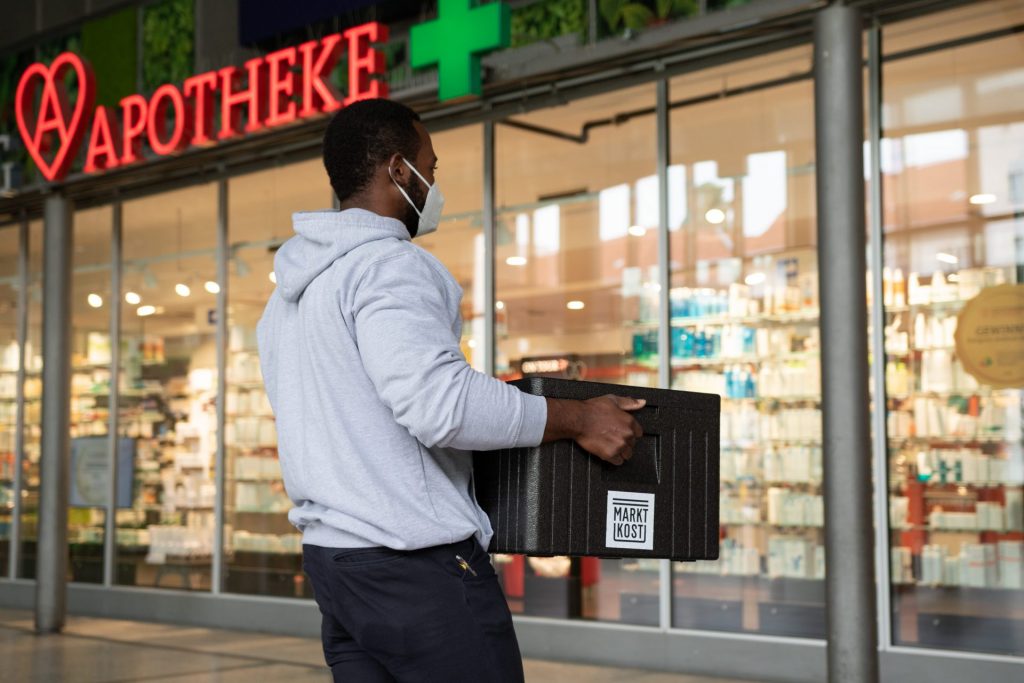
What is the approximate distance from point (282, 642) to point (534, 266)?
3.18 meters

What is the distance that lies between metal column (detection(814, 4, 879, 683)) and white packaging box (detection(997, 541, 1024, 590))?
54.3 inches

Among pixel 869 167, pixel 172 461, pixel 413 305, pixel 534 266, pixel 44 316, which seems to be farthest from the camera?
pixel 172 461

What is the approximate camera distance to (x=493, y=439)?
2090mm

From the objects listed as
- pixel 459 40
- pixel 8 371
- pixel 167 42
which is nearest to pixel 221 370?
pixel 167 42

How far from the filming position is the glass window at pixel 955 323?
280 inches

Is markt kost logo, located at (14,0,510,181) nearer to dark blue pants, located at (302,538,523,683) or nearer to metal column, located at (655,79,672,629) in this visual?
metal column, located at (655,79,672,629)

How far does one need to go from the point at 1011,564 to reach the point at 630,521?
18.5ft

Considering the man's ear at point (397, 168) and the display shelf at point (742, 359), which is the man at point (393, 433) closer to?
the man's ear at point (397, 168)

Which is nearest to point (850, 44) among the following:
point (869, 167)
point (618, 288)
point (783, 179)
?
point (869, 167)

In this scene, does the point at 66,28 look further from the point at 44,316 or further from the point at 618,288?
the point at 618,288

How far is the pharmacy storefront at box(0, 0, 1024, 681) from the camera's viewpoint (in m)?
7.21

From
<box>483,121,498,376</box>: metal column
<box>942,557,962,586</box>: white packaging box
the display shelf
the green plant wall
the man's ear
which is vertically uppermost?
the green plant wall

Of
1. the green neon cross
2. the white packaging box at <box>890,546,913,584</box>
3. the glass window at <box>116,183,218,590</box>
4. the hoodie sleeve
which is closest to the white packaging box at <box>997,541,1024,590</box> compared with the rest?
the white packaging box at <box>890,546,913,584</box>

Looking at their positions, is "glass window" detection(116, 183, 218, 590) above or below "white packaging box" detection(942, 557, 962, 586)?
above
